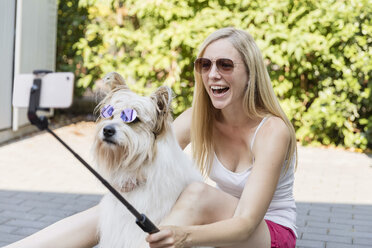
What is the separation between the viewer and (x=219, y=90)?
116 inches

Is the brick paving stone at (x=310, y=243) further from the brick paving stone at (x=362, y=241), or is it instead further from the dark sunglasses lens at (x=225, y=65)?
the dark sunglasses lens at (x=225, y=65)

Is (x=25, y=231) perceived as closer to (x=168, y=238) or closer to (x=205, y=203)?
(x=205, y=203)

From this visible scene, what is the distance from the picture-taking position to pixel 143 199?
8.77 feet

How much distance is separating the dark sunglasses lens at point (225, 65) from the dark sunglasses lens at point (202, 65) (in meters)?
0.07

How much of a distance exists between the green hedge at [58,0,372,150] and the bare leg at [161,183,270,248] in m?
5.50

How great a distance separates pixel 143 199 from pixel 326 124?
610cm

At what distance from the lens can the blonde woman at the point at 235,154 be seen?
254 cm

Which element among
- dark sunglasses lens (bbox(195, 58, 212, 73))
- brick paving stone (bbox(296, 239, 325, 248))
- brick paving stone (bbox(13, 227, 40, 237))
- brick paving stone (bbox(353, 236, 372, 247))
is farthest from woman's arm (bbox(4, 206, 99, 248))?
brick paving stone (bbox(353, 236, 372, 247))

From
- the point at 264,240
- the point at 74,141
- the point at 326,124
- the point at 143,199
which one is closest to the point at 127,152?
the point at 143,199

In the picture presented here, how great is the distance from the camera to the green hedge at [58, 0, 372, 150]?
26.5 feet

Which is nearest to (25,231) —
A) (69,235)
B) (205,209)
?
(69,235)

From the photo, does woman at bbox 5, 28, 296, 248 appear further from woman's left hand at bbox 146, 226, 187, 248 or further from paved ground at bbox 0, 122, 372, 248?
paved ground at bbox 0, 122, 372, 248

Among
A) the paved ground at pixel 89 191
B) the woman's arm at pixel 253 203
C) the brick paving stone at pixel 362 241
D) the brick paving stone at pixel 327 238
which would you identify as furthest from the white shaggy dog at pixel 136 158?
the brick paving stone at pixel 362 241

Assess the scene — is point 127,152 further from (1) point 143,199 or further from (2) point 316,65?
(2) point 316,65
